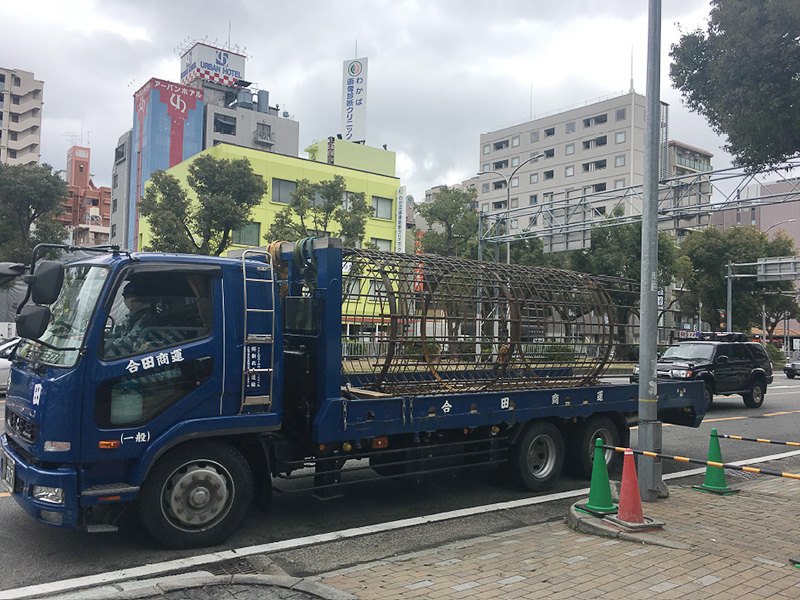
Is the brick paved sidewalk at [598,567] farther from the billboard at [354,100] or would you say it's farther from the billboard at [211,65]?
the billboard at [211,65]

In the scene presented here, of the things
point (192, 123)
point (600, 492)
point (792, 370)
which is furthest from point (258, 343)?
point (192, 123)

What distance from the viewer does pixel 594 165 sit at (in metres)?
69.9

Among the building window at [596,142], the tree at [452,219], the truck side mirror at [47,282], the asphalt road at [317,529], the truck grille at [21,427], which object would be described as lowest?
the asphalt road at [317,529]

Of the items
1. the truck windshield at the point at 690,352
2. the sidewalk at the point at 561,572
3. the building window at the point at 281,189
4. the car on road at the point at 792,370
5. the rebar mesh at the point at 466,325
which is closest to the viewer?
the sidewalk at the point at 561,572

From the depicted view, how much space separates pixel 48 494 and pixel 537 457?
220 inches

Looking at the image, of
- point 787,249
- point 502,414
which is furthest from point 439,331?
point 787,249

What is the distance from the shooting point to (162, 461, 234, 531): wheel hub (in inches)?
228

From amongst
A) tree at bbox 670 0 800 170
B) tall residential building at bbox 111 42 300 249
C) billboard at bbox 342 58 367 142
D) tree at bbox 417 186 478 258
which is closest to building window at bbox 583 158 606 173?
billboard at bbox 342 58 367 142

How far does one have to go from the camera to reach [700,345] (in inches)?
750

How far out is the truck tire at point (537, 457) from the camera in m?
8.32

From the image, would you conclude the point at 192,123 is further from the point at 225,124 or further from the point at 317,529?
the point at 317,529

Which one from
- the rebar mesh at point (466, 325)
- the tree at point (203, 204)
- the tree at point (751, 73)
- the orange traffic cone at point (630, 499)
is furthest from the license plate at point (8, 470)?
the tree at point (203, 204)

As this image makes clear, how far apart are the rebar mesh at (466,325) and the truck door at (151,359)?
1644 millimetres

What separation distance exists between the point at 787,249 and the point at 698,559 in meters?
52.0
